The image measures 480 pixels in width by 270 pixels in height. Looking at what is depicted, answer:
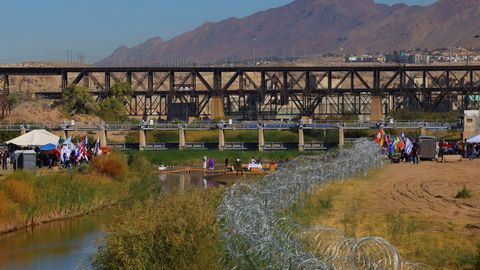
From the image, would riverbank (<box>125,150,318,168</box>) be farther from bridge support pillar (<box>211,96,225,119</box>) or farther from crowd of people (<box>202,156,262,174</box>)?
bridge support pillar (<box>211,96,225,119</box>)

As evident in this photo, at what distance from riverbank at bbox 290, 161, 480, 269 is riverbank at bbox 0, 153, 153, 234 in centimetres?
1057

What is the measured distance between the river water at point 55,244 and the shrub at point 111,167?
7.43 meters

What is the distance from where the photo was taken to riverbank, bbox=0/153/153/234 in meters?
45.8

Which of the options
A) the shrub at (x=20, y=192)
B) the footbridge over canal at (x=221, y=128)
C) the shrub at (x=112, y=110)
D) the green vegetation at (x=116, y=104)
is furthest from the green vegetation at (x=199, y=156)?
the shrub at (x=20, y=192)

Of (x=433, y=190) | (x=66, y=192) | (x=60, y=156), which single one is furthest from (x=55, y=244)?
(x=60, y=156)

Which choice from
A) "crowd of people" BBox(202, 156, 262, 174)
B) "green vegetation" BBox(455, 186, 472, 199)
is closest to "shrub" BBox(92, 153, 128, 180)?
"crowd of people" BBox(202, 156, 262, 174)

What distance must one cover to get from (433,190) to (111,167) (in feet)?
61.7

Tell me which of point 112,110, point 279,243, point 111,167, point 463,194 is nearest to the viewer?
point 279,243

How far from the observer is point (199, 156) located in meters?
86.6

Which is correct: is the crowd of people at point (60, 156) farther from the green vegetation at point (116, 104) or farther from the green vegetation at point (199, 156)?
the green vegetation at point (116, 104)

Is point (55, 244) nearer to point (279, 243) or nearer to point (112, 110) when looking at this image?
point (279, 243)

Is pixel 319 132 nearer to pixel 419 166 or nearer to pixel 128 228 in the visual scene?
pixel 419 166

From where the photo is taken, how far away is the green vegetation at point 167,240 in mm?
27547

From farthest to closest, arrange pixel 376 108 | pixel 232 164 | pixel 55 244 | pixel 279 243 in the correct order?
pixel 376 108
pixel 232 164
pixel 55 244
pixel 279 243
